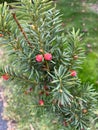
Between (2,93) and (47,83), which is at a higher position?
(47,83)

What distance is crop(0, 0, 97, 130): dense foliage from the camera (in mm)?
4309

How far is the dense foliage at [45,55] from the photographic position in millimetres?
4309

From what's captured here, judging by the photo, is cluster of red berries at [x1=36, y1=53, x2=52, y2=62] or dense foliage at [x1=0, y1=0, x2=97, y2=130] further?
cluster of red berries at [x1=36, y1=53, x2=52, y2=62]

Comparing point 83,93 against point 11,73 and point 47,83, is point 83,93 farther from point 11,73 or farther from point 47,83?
point 11,73

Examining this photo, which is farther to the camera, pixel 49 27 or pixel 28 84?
pixel 28 84

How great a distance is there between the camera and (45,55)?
4652mm

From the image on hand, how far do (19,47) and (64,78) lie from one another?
38.6 inches

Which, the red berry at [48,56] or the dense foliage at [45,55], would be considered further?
the red berry at [48,56]

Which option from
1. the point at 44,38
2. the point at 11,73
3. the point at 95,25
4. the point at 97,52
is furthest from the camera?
the point at 95,25

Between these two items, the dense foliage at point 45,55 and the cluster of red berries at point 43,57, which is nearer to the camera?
the dense foliage at point 45,55

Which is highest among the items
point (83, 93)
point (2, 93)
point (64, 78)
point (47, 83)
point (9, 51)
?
point (9, 51)

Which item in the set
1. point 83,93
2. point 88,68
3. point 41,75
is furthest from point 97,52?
point 41,75

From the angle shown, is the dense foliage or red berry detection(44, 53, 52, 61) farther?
red berry detection(44, 53, 52, 61)

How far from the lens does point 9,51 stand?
486 cm
